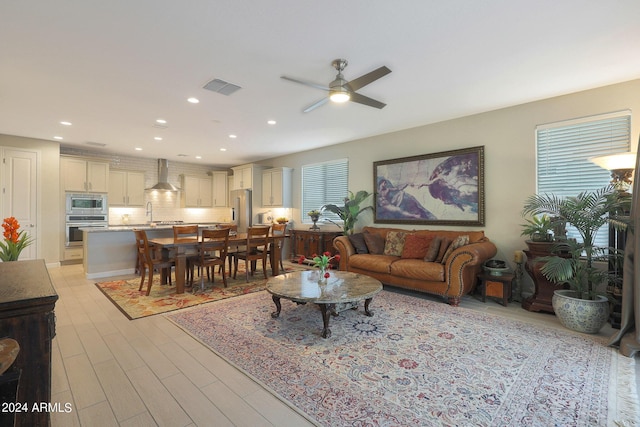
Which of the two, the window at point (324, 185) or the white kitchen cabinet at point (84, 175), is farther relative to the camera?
the white kitchen cabinet at point (84, 175)

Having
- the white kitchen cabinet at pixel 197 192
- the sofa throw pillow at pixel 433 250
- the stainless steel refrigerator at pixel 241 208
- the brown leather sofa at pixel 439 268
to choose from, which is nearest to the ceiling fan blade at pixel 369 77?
the brown leather sofa at pixel 439 268

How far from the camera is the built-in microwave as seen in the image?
22.2ft

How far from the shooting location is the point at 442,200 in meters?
4.92

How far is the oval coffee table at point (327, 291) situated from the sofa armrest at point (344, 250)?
121cm

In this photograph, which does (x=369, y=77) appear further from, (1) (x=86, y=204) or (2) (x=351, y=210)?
(1) (x=86, y=204)

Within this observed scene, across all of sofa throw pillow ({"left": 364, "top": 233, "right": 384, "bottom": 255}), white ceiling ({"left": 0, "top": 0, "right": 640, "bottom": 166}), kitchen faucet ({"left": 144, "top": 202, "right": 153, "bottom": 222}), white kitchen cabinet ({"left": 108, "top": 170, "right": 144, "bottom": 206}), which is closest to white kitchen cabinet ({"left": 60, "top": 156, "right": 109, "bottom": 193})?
white kitchen cabinet ({"left": 108, "top": 170, "right": 144, "bottom": 206})

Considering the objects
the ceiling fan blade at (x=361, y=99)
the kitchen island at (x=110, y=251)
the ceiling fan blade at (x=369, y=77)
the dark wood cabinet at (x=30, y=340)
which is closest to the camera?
the dark wood cabinet at (x=30, y=340)

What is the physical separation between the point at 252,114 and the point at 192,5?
2.40 m

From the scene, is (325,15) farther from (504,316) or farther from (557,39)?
(504,316)

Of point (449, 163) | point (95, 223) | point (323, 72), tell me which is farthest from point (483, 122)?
point (95, 223)

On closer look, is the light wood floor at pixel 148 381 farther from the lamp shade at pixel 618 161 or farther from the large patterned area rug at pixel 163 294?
the lamp shade at pixel 618 161

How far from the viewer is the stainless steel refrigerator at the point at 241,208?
27.3ft

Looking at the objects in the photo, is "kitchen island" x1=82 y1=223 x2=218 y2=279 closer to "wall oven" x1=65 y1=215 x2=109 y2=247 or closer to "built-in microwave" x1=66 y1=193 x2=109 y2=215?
"wall oven" x1=65 y1=215 x2=109 y2=247

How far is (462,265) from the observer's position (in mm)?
3779
